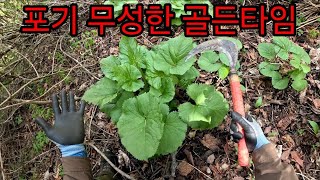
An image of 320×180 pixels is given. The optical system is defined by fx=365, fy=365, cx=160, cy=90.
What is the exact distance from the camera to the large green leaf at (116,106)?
2598 mm

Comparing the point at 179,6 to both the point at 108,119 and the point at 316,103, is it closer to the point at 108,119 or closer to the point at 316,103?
the point at 108,119

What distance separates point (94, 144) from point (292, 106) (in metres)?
1.66

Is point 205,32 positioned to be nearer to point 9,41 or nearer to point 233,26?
point 233,26

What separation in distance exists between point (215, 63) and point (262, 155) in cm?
88

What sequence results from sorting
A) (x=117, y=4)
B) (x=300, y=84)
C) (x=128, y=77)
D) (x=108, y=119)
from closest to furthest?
(x=128, y=77), (x=300, y=84), (x=108, y=119), (x=117, y=4)

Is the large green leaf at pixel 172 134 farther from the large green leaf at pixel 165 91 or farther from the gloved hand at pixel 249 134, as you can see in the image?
the gloved hand at pixel 249 134

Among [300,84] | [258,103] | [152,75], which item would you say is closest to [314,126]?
[300,84]

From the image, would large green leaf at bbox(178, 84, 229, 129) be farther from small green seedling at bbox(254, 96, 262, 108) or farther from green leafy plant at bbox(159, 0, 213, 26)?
green leafy plant at bbox(159, 0, 213, 26)

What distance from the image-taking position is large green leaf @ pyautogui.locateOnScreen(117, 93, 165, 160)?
226 cm

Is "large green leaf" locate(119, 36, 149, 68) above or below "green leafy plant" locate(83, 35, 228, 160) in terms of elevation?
above

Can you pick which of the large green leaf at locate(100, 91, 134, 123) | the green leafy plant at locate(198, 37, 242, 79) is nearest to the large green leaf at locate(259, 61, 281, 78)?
the green leafy plant at locate(198, 37, 242, 79)

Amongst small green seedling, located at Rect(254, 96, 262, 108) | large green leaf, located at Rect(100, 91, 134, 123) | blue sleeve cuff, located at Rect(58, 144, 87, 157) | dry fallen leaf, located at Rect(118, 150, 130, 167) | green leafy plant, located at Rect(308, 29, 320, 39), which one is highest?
green leafy plant, located at Rect(308, 29, 320, 39)

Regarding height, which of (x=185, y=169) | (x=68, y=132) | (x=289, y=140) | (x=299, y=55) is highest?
(x=299, y=55)

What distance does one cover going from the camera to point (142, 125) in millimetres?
2369
